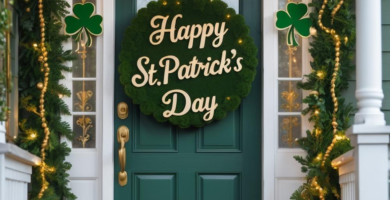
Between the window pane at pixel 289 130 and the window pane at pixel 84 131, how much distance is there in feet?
3.87

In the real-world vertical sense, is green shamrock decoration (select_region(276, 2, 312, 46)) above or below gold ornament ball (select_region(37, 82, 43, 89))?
above

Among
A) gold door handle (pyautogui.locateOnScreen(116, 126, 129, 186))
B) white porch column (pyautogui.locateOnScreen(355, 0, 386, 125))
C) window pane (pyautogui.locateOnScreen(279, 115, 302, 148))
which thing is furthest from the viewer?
window pane (pyautogui.locateOnScreen(279, 115, 302, 148))

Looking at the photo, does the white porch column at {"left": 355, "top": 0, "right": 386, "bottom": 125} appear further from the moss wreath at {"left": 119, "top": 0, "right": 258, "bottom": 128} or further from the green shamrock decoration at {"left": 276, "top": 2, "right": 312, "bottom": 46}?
the moss wreath at {"left": 119, "top": 0, "right": 258, "bottom": 128}

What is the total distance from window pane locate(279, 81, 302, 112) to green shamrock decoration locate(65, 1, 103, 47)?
3.96 feet

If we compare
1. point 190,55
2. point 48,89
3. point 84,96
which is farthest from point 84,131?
point 190,55

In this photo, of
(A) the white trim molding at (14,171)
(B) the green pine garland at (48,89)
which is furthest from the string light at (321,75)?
(A) the white trim molding at (14,171)

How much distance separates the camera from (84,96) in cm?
495

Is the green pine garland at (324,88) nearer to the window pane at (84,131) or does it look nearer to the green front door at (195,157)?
the green front door at (195,157)

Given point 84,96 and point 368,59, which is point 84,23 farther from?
point 368,59

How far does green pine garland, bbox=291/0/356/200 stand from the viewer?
4699 mm

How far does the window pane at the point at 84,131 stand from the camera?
4.93m

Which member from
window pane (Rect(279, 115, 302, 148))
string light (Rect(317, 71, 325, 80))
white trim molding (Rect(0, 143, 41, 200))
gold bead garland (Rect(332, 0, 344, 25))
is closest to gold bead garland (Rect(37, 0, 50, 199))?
white trim molding (Rect(0, 143, 41, 200))

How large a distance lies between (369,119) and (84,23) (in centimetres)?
195

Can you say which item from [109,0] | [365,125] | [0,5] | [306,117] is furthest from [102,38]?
[365,125]
